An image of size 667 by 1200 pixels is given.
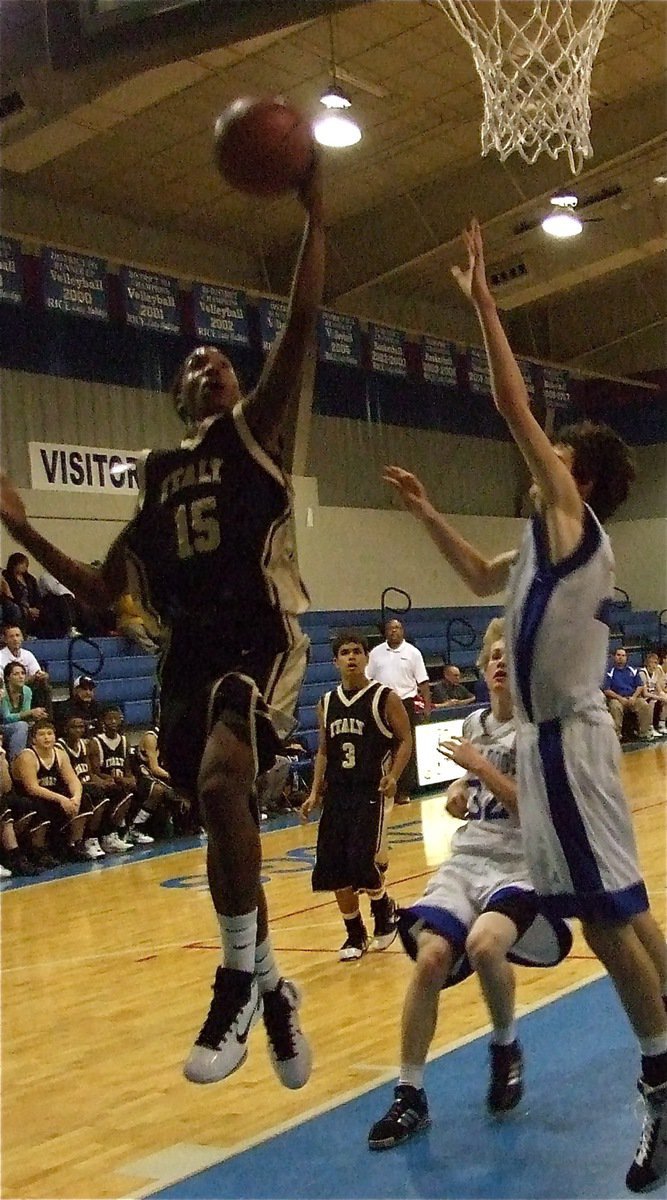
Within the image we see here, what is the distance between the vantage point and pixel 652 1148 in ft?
10.6

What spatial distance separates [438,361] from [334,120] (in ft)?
21.9

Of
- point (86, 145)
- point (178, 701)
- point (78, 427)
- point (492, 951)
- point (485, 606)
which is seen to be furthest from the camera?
point (485, 606)

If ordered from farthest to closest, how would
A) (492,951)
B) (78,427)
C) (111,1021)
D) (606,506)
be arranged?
(78,427) < (111,1021) < (492,951) < (606,506)

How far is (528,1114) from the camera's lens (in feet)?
13.1

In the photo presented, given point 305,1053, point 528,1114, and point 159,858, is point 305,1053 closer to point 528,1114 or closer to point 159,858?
point 528,1114

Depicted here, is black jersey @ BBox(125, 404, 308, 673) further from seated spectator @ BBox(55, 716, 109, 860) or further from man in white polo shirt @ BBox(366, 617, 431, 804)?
man in white polo shirt @ BBox(366, 617, 431, 804)

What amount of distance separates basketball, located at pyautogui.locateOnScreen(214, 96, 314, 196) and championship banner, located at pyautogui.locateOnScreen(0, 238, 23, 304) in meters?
9.34

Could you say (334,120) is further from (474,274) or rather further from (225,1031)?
(225,1031)

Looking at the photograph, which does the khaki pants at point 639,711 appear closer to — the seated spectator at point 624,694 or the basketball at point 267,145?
the seated spectator at point 624,694

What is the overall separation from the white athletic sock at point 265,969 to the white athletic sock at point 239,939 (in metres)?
0.12

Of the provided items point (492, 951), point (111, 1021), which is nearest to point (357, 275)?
point (111, 1021)

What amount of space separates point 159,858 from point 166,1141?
6.17m

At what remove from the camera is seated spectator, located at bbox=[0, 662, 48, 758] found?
9.82 metres

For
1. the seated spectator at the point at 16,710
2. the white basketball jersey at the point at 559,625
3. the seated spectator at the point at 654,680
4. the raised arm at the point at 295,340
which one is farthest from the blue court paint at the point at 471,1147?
the seated spectator at the point at 654,680
